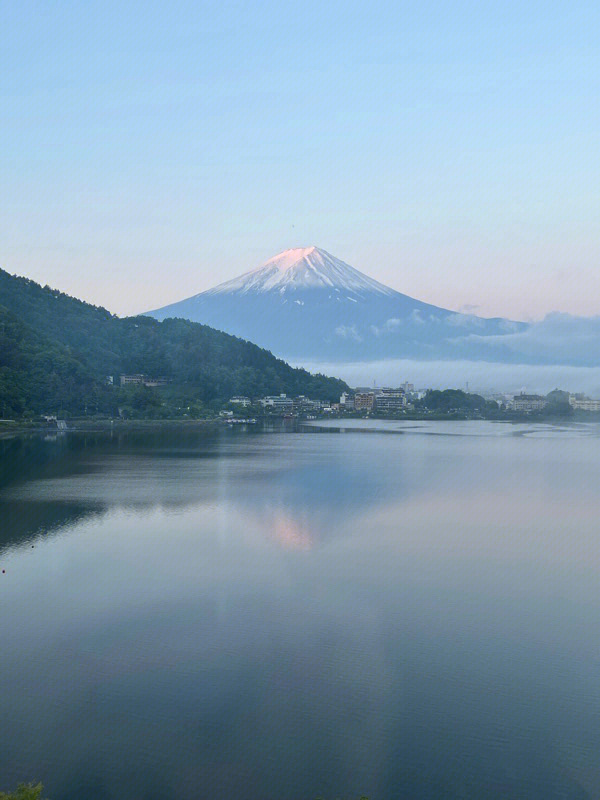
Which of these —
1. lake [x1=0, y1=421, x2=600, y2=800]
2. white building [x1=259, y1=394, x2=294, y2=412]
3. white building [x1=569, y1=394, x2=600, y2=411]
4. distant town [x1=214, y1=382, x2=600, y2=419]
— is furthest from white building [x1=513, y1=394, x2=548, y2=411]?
lake [x1=0, y1=421, x2=600, y2=800]

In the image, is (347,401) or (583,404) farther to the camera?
(583,404)

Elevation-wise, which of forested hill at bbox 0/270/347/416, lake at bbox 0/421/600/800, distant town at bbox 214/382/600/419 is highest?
forested hill at bbox 0/270/347/416

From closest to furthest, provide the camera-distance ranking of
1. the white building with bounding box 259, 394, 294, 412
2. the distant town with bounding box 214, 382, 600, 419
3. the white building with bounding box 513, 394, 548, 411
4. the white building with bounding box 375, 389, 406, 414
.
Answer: the white building with bounding box 259, 394, 294, 412 < the distant town with bounding box 214, 382, 600, 419 < the white building with bounding box 375, 389, 406, 414 < the white building with bounding box 513, 394, 548, 411

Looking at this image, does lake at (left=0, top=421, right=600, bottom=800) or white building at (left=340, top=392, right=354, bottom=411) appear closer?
lake at (left=0, top=421, right=600, bottom=800)

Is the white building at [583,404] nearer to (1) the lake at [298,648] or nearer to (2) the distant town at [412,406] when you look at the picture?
(2) the distant town at [412,406]

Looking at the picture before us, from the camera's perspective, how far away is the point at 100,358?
1873 inches

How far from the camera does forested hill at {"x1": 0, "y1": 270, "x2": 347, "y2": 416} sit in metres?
35.7

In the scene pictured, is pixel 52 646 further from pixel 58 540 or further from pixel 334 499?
pixel 334 499

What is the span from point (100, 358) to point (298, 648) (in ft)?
143

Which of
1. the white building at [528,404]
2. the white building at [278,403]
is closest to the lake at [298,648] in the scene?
the white building at [278,403]

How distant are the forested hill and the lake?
75.4 ft

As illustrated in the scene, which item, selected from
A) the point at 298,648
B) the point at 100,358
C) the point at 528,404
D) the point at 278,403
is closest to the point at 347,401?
the point at 278,403

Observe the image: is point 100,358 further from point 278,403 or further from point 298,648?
point 298,648

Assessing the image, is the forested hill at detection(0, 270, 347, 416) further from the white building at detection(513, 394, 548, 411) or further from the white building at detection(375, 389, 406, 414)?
the white building at detection(513, 394, 548, 411)
